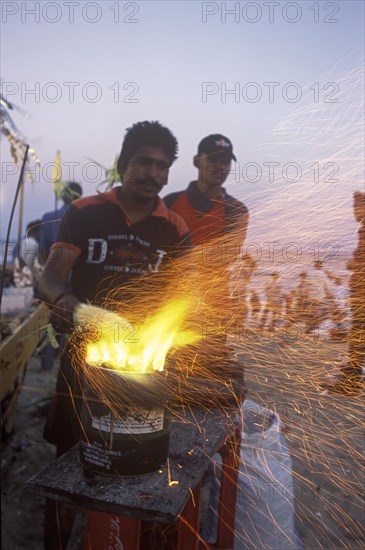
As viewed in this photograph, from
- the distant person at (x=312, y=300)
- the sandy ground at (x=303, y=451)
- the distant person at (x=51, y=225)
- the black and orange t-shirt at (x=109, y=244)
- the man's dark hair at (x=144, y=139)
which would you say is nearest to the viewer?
the sandy ground at (x=303, y=451)

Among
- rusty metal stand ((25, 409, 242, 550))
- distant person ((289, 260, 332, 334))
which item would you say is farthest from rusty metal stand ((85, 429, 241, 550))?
distant person ((289, 260, 332, 334))

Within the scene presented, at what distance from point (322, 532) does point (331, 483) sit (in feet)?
2.38

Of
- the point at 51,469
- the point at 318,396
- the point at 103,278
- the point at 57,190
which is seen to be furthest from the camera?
the point at 57,190

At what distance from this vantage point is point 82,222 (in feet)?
9.70

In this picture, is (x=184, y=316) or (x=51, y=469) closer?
(x=51, y=469)

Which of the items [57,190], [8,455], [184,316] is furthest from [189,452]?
[57,190]

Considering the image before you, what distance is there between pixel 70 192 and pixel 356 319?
4095mm

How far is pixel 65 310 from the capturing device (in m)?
2.58

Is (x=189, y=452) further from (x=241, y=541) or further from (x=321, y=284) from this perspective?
(x=321, y=284)

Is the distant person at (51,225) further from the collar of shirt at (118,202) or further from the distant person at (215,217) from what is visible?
the collar of shirt at (118,202)

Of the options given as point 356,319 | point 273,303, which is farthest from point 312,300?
point 356,319

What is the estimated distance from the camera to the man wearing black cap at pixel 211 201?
343cm

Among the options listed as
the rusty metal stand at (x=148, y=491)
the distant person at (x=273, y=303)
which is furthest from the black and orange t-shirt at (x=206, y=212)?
the rusty metal stand at (x=148, y=491)

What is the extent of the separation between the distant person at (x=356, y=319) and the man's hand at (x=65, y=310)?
150 centimetres
